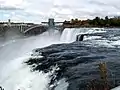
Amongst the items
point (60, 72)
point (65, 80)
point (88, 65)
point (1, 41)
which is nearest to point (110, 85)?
point (65, 80)

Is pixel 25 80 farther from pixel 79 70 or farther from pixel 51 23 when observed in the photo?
pixel 51 23

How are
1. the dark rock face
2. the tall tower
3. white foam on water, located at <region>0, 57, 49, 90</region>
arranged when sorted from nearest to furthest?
the dark rock face < white foam on water, located at <region>0, 57, 49, 90</region> < the tall tower

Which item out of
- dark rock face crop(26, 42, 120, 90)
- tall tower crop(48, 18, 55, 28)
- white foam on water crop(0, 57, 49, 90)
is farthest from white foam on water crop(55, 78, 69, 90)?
tall tower crop(48, 18, 55, 28)

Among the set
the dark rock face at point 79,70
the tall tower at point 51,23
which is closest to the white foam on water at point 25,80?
the dark rock face at point 79,70

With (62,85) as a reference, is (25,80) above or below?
below

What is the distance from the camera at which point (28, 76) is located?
13.7 meters

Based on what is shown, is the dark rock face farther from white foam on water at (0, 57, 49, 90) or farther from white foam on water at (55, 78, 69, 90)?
white foam on water at (0, 57, 49, 90)

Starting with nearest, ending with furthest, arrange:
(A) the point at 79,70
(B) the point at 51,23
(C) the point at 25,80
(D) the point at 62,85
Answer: (D) the point at 62,85
(C) the point at 25,80
(A) the point at 79,70
(B) the point at 51,23

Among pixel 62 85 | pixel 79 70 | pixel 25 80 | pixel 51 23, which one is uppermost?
pixel 79 70

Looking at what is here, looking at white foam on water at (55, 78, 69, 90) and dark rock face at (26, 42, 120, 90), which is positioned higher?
dark rock face at (26, 42, 120, 90)

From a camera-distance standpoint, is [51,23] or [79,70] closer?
[79,70]

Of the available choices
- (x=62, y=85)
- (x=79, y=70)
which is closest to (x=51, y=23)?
(x=79, y=70)

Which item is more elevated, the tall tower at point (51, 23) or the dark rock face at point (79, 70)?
the dark rock face at point (79, 70)

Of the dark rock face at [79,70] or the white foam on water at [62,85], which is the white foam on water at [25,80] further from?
the white foam on water at [62,85]
